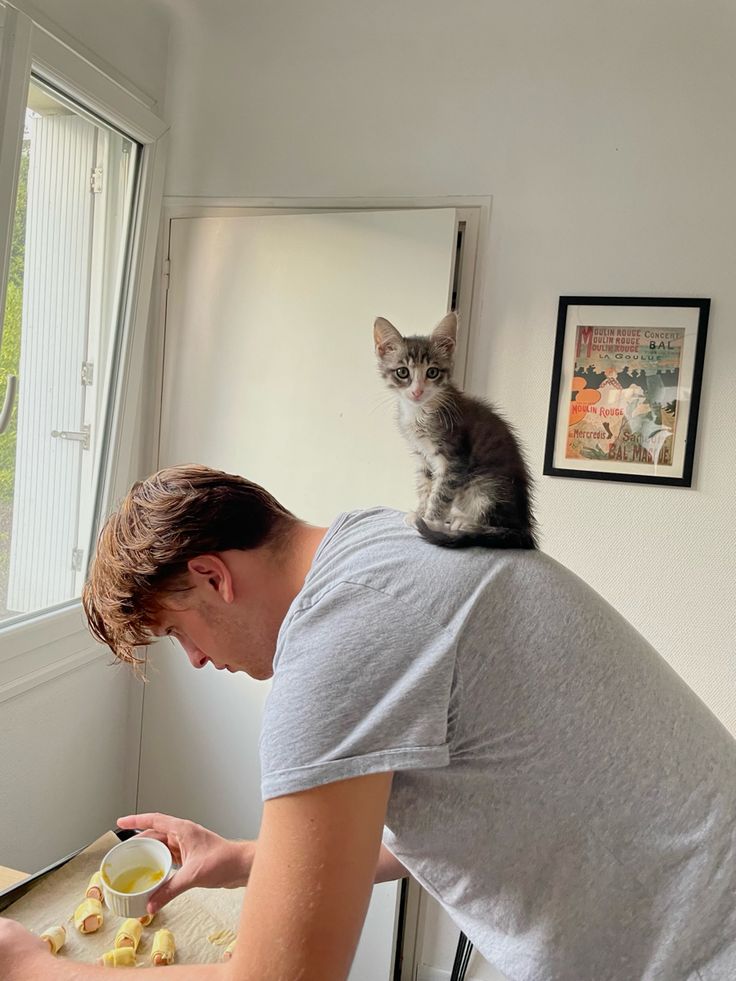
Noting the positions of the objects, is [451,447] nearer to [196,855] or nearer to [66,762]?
[196,855]

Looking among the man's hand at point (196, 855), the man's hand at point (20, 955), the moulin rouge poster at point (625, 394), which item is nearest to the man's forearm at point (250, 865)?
the man's hand at point (196, 855)

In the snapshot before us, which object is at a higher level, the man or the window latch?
the window latch

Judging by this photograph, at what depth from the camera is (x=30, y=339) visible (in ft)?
6.72

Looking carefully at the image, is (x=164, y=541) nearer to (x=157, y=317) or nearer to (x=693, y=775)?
(x=693, y=775)

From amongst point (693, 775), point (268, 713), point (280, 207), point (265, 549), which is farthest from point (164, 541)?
point (280, 207)

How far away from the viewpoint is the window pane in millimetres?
1986

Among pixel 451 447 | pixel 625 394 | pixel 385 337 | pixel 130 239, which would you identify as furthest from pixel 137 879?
pixel 130 239

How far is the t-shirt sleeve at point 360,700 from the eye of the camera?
750 mm

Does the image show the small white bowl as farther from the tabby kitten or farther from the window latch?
the window latch

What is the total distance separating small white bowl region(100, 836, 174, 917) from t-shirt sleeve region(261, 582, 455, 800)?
1.39ft

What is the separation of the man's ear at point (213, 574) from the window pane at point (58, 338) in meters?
1.23

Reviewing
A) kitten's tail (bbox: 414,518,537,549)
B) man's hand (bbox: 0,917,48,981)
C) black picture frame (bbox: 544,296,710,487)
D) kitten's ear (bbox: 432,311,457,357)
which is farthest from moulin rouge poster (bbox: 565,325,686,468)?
man's hand (bbox: 0,917,48,981)

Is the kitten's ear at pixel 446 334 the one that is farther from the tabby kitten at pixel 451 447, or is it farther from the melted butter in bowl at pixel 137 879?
the melted butter in bowl at pixel 137 879

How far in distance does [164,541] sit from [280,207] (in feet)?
5.47
